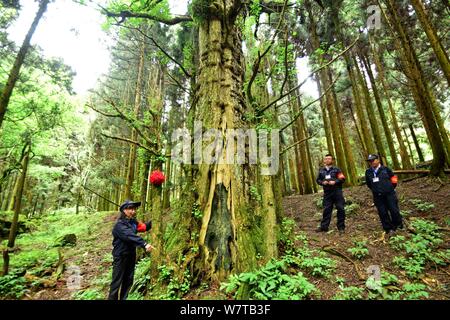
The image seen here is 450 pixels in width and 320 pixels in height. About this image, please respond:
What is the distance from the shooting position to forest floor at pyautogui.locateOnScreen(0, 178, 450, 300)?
13.0ft

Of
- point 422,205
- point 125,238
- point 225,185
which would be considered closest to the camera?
point 125,238

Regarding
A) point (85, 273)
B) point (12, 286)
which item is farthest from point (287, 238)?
point (12, 286)

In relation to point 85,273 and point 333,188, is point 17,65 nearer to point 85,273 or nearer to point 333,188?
point 85,273

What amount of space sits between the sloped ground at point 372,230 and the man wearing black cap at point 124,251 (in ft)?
10.4

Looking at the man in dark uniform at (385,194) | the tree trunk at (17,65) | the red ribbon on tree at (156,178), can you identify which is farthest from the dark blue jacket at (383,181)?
the tree trunk at (17,65)

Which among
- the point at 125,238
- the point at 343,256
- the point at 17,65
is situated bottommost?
the point at 343,256

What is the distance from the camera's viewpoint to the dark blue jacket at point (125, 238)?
3.93 meters

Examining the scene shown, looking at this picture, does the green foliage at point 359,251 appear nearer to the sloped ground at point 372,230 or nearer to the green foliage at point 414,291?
the sloped ground at point 372,230

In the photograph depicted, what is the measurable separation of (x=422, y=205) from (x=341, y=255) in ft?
12.0

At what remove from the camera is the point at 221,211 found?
4.14 metres

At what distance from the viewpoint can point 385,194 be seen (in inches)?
220

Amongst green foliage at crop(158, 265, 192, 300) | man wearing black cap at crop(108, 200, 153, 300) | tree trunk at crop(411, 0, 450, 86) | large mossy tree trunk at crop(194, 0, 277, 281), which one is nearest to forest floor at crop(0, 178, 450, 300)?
green foliage at crop(158, 265, 192, 300)
